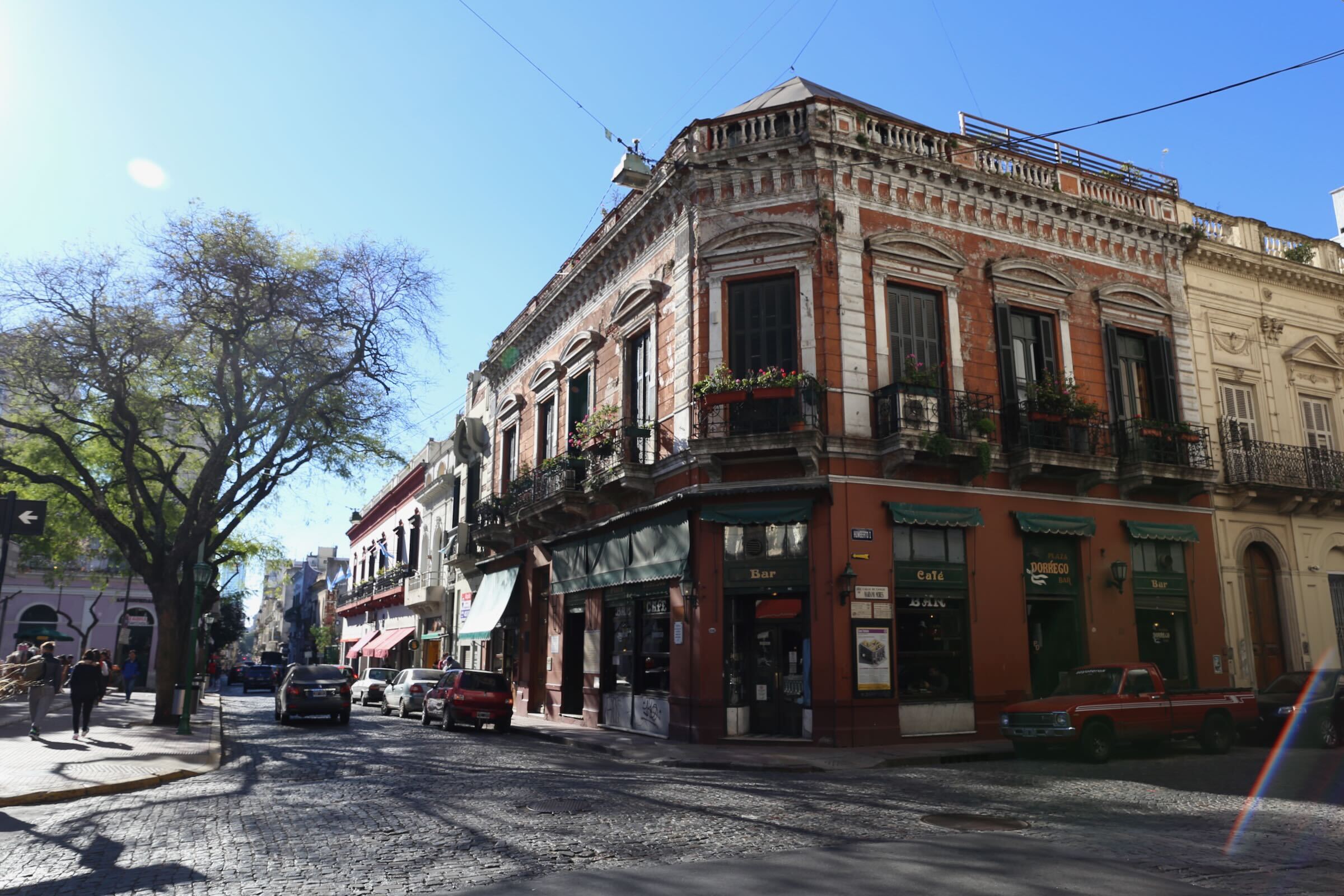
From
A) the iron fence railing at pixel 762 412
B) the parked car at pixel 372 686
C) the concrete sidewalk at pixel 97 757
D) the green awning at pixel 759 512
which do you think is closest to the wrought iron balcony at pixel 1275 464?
the iron fence railing at pixel 762 412

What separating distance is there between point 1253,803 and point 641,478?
11.8 meters

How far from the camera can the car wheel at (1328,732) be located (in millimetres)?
16656

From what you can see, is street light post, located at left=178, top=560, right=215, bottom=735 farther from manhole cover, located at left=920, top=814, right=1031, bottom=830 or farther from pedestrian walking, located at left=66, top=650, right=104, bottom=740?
manhole cover, located at left=920, top=814, right=1031, bottom=830

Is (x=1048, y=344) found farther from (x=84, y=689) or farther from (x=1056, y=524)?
(x=84, y=689)

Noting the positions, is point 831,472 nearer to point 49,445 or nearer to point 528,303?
point 528,303

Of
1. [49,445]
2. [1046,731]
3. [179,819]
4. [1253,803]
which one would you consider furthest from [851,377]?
[49,445]

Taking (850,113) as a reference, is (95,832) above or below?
below

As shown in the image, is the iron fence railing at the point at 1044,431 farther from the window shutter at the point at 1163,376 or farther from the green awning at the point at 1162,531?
the window shutter at the point at 1163,376

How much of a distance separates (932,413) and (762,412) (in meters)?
3.40

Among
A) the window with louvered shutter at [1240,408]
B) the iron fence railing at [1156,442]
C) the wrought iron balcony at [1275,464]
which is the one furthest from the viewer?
the window with louvered shutter at [1240,408]

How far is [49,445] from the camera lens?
27.0 metres

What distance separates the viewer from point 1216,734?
1564 cm

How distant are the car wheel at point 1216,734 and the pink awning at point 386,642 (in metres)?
35.6

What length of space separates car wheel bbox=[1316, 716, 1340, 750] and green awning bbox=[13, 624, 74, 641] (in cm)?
5180
